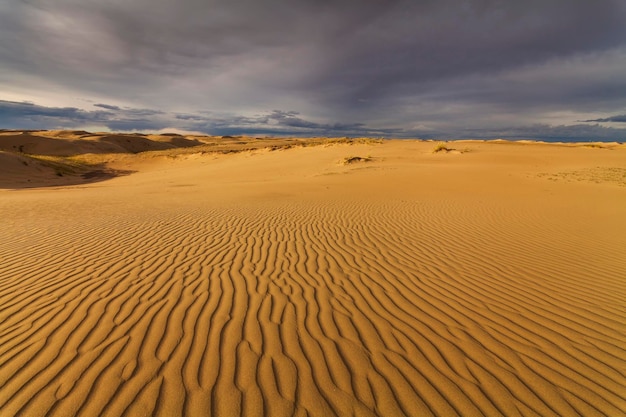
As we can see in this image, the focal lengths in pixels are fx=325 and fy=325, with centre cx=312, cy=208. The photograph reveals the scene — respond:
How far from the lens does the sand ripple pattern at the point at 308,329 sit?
8.70 feet

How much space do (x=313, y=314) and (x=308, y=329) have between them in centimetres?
35

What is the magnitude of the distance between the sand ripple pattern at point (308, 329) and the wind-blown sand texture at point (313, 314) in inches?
0.8

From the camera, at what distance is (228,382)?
9.11 feet

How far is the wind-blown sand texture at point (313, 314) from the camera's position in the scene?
2684 mm

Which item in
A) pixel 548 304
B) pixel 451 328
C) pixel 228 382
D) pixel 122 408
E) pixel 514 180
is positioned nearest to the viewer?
pixel 122 408

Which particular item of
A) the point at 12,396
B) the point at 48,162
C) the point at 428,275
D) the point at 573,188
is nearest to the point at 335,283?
the point at 428,275

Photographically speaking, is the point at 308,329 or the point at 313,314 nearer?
the point at 308,329

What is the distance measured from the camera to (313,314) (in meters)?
3.96

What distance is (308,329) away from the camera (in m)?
3.62

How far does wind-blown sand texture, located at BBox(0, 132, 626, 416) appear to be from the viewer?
2.68 meters

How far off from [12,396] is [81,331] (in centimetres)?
91

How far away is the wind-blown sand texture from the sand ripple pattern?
0.06 feet

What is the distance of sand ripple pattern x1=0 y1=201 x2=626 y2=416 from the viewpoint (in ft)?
8.70

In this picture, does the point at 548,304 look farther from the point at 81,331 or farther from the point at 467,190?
the point at 467,190
